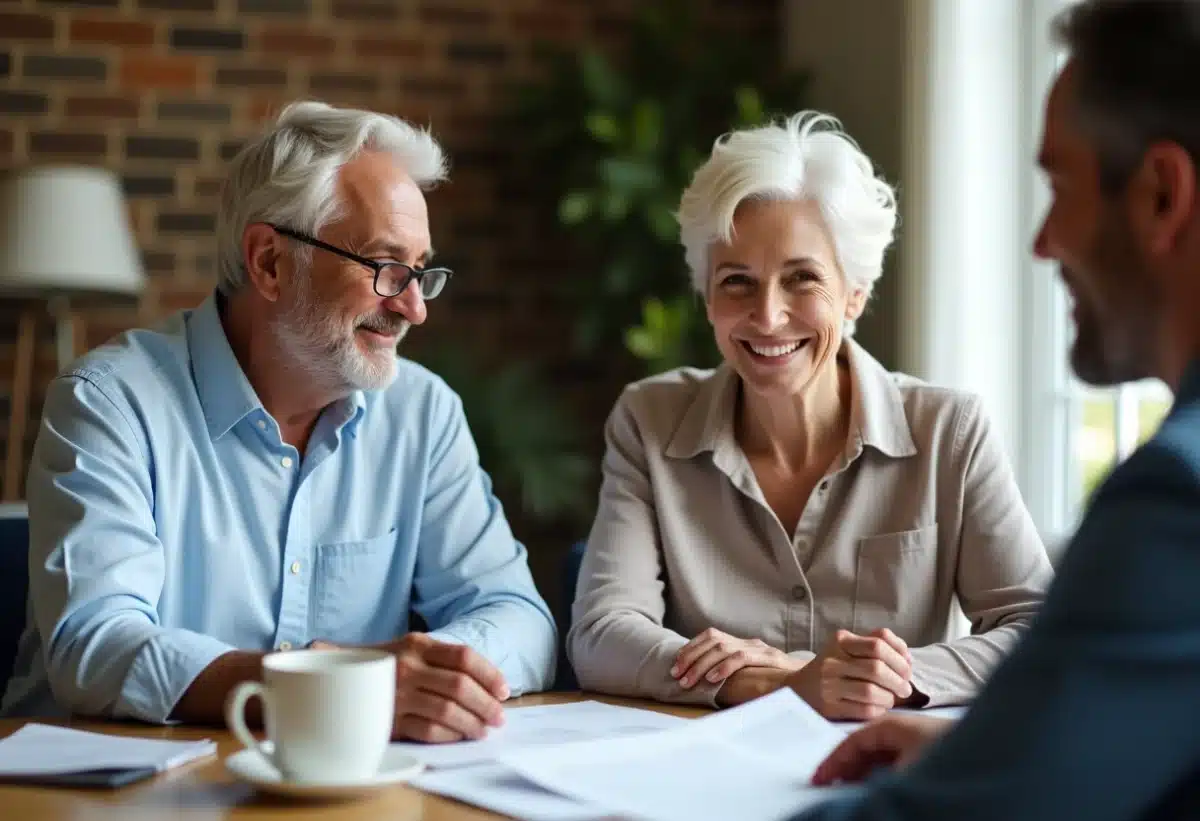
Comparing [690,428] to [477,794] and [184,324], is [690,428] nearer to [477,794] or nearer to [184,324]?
[184,324]

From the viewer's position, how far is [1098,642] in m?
0.69

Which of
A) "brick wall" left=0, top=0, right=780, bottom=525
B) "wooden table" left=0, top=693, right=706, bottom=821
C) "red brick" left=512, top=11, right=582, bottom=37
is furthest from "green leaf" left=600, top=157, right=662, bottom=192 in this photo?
"wooden table" left=0, top=693, right=706, bottom=821

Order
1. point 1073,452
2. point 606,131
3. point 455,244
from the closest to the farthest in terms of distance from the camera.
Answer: point 1073,452 < point 606,131 < point 455,244

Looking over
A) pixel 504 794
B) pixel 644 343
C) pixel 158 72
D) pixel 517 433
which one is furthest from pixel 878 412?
pixel 158 72

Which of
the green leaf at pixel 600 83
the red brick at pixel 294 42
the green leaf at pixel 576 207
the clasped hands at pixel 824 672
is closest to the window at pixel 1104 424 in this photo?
the green leaf at pixel 576 207

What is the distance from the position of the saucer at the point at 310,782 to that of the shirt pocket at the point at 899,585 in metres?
0.82

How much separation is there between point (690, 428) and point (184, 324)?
2.39 ft

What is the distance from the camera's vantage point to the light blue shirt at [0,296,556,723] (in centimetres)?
150

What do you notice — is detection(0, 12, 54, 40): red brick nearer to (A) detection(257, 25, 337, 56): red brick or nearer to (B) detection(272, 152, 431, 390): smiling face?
(A) detection(257, 25, 337, 56): red brick

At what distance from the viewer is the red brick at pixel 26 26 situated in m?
3.69

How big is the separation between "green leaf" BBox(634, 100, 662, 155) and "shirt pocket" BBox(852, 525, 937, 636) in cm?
191

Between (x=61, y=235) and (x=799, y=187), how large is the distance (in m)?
2.17

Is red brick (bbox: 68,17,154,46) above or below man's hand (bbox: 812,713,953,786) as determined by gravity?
above

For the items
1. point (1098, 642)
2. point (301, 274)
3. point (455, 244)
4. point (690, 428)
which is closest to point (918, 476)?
point (690, 428)
